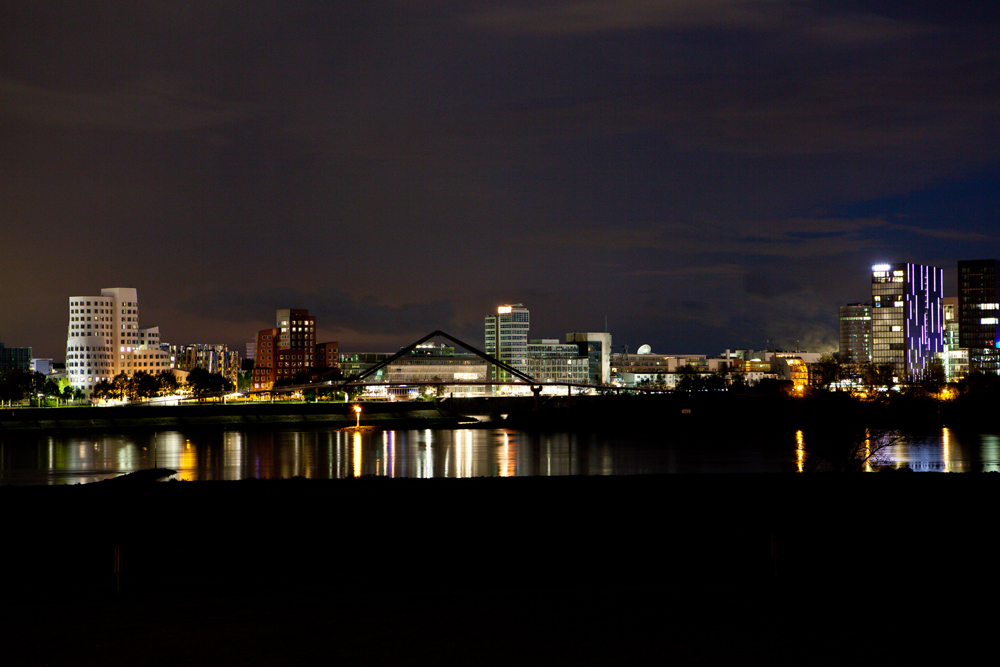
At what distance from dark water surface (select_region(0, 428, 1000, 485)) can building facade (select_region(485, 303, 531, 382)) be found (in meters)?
108

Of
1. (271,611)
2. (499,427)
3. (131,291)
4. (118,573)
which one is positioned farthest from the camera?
(131,291)

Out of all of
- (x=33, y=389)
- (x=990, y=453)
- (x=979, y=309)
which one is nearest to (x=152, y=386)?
(x=33, y=389)

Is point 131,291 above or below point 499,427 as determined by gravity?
above

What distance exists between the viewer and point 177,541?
13516 mm

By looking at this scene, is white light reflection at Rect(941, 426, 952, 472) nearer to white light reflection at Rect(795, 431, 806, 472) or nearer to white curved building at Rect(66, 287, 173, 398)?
white light reflection at Rect(795, 431, 806, 472)

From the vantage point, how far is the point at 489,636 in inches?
321

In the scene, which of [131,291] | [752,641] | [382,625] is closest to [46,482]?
[382,625]

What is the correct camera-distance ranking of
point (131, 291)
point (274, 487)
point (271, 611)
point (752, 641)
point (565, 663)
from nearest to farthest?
point (565, 663) → point (752, 641) → point (271, 611) → point (274, 487) → point (131, 291)

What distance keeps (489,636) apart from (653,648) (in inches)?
58.3

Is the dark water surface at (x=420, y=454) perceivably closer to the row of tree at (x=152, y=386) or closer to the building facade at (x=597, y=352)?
the row of tree at (x=152, y=386)

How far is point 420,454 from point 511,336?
13003 centimetres

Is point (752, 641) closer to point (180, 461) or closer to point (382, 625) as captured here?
point (382, 625)

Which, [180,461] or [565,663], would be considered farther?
[180,461]

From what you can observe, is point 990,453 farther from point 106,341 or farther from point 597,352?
point 597,352
